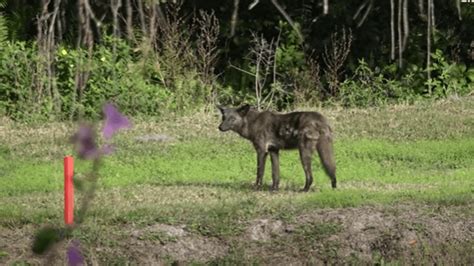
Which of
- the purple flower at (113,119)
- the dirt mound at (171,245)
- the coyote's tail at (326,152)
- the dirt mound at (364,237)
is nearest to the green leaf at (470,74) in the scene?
the coyote's tail at (326,152)

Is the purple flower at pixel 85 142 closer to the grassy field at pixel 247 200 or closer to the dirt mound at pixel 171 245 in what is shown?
the grassy field at pixel 247 200

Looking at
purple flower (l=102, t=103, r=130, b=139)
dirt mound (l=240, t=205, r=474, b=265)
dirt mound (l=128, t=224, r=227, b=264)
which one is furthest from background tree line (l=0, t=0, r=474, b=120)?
purple flower (l=102, t=103, r=130, b=139)

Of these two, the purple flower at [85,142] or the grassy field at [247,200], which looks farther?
the grassy field at [247,200]

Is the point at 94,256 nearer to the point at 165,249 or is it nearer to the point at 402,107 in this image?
the point at 165,249

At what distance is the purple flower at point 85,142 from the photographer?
2541mm

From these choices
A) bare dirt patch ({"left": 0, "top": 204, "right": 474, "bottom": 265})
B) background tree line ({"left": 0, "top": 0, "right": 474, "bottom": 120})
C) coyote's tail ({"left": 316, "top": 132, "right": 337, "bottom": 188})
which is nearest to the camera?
bare dirt patch ({"left": 0, "top": 204, "right": 474, "bottom": 265})

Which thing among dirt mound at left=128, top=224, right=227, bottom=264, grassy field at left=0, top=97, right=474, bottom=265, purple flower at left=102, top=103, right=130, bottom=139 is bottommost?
dirt mound at left=128, top=224, right=227, bottom=264

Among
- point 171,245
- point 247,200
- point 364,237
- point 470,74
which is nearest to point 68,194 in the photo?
point 171,245

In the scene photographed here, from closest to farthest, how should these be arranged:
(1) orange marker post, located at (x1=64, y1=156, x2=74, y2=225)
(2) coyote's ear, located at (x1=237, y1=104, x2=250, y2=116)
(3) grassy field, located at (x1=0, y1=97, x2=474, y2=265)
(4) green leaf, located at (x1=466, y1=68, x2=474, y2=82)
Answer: (1) orange marker post, located at (x1=64, y1=156, x2=74, y2=225) < (3) grassy field, located at (x1=0, y1=97, x2=474, y2=265) < (2) coyote's ear, located at (x1=237, y1=104, x2=250, y2=116) < (4) green leaf, located at (x1=466, y1=68, x2=474, y2=82)

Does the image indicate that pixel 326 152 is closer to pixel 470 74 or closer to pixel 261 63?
pixel 261 63

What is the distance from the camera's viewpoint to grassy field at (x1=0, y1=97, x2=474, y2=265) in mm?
10133

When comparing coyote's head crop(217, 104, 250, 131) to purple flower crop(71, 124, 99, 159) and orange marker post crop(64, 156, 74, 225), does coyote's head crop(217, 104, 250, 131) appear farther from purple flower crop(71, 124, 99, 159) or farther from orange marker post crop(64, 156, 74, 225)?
purple flower crop(71, 124, 99, 159)

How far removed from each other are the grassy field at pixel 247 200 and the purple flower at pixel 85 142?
5695 millimetres

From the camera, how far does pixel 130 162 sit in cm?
1438
